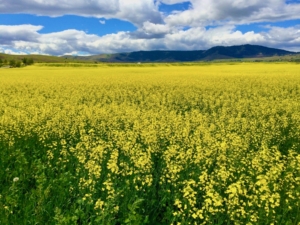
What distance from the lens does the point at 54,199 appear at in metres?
5.93

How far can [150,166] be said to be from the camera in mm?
5949

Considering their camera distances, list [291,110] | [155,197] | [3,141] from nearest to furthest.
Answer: [155,197], [3,141], [291,110]

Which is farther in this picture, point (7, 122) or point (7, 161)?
point (7, 122)

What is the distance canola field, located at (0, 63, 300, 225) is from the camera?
5008mm

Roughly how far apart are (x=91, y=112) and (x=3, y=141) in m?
4.10

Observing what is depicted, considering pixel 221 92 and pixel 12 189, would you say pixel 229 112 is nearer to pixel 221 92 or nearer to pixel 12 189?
pixel 221 92

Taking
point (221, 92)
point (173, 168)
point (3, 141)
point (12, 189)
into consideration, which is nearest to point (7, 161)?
point (3, 141)

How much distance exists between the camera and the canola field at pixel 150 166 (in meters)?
5.01

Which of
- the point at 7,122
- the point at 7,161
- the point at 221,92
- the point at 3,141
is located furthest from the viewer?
the point at 221,92

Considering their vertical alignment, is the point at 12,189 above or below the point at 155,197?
above

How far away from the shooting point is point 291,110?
559 inches

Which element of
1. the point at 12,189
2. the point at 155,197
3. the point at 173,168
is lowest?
the point at 155,197

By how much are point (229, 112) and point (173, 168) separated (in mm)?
9500

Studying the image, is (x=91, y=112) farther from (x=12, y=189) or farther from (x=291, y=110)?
(x=291, y=110)
